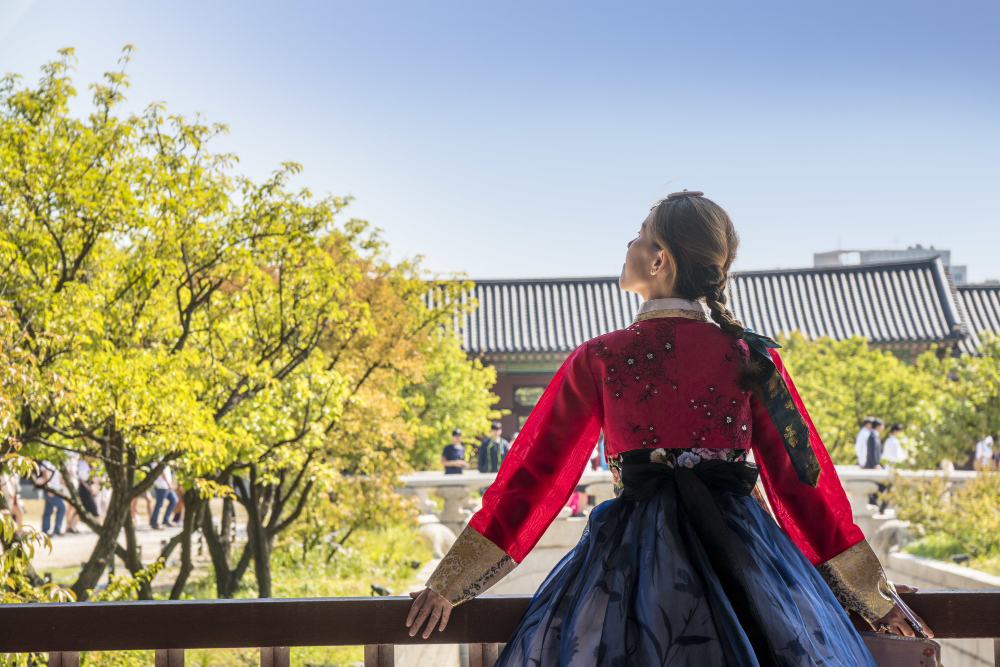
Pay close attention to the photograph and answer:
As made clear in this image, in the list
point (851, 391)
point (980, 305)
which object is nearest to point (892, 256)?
point (980, 305)

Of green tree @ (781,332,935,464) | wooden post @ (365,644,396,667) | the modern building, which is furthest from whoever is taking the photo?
the modern building

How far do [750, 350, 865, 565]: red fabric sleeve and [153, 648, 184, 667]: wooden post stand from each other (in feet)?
4.47

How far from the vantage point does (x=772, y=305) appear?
2447 centimetres

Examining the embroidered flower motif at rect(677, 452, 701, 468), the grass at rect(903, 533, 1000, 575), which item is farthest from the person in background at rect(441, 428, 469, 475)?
the embroidered flower motif at rect(677, 452, 701, 468)

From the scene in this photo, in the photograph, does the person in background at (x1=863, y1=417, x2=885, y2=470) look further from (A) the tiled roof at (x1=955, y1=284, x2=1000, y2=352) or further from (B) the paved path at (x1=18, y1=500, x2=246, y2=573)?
(A) the tiled roof at (x1=955, y1=284, x2=1000, y2=352)

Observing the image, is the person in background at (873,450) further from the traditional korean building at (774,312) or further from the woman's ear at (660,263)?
the woman's ear at (660,263)

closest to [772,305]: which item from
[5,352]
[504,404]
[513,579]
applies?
[504,404]

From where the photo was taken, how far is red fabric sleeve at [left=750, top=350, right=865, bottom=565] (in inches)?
68.1

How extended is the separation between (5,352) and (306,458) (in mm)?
3550

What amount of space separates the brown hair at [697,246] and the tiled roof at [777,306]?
62.6 ft

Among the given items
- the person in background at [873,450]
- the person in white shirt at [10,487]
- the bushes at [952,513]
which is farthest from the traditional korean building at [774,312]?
the person in white shirt at [10,487]

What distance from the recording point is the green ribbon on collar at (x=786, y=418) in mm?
1726

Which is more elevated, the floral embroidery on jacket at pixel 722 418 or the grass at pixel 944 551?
the floral embroidery on jacket at pixel 722 418

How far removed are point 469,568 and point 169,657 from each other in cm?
71
